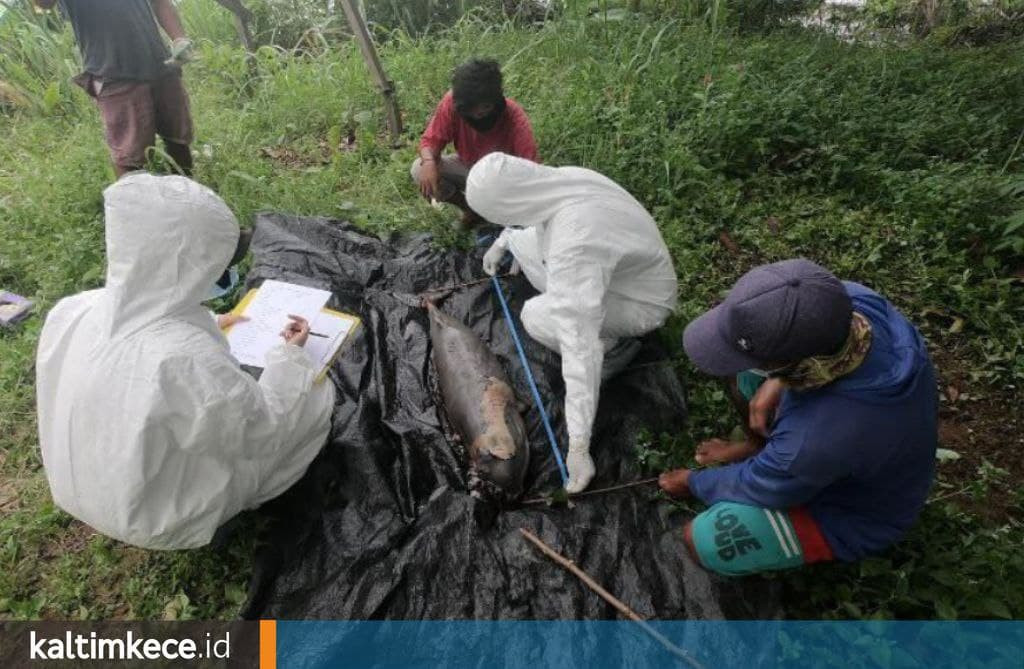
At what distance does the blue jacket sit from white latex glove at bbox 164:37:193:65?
398 centimetres

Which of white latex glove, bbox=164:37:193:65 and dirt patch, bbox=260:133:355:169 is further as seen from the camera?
dirt patch, bbox=260:133:355:169

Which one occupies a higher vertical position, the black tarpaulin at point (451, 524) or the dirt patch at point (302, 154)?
the dirt patch at point (302, 154)

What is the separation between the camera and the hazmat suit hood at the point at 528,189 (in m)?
2.64

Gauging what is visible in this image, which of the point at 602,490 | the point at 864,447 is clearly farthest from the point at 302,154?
the point at 864,447

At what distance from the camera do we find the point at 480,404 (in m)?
2.66

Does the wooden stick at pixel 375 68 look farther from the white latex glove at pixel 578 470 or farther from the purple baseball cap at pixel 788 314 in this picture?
the purple baseball cap at pixel 788 314

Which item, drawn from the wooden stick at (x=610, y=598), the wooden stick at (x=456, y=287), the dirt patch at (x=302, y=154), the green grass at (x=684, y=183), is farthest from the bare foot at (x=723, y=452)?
the dirt patch at (x=302, y=154)

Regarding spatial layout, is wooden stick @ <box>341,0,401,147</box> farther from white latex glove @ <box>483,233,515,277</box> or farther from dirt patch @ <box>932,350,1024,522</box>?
dirt patch @ <box>932,350,1024,522</box>

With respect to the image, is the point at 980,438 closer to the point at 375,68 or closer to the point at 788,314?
the point at 788,314

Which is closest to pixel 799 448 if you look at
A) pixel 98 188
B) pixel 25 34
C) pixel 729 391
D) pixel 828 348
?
pixel 828 348

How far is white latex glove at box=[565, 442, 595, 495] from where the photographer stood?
7.96 ft

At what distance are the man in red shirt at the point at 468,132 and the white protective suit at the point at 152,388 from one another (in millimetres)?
1594

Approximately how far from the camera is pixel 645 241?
266cm

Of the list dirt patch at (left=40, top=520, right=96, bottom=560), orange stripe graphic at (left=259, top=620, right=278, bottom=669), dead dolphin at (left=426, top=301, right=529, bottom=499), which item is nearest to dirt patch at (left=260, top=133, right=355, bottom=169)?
dead dolphin at (left=426, top=301, right=529, bottom=499)
